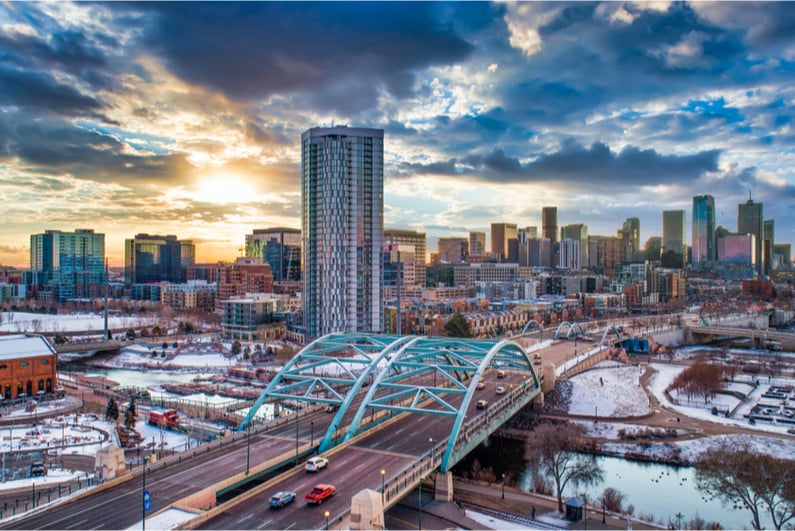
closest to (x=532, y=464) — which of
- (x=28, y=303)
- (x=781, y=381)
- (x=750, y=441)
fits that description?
(x=750, y=441)

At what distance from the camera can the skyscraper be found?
101 meters

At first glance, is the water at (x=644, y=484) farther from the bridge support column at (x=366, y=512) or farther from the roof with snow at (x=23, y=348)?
the roof with snow at (x=23, y=348)

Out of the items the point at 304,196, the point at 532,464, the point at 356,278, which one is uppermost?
the point at 304,196

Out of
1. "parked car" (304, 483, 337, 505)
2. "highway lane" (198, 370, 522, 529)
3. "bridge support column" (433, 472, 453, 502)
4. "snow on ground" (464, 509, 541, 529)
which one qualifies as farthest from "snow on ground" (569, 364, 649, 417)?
"parked car" (304, 483, 337, 505)

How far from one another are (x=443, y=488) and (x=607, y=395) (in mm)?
36624

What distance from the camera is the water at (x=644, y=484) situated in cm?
3588

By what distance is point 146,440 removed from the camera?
47.0m

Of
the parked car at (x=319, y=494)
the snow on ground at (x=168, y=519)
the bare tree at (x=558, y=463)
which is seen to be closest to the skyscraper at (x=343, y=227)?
the bare tree at (x=558, y=463)

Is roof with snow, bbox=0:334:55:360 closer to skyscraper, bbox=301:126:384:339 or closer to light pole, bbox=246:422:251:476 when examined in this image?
light pole, bbox=246:422:251:476

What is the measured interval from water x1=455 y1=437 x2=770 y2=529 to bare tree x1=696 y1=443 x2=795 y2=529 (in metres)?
1.25

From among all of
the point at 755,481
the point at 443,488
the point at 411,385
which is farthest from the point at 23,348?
the point at 755,481

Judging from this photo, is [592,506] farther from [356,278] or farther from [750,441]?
[356,278]

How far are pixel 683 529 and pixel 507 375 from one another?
34457 mm

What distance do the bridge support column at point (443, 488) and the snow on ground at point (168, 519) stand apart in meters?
14.4
